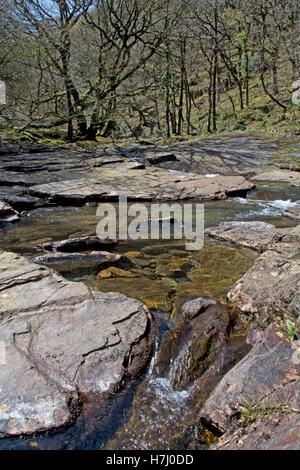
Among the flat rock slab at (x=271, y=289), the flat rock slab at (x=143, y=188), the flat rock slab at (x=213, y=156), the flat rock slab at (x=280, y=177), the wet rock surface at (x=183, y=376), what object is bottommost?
the wet rock surface at (x=183, y=376)

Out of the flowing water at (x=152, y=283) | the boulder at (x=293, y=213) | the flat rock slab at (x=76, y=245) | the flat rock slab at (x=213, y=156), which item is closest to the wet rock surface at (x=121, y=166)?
the flat rock slab at (x=213, y=156)

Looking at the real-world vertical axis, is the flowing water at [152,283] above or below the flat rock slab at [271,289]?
below

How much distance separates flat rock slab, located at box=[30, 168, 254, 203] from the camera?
7410 millimetres

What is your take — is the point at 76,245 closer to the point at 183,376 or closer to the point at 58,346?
the point at 58,346

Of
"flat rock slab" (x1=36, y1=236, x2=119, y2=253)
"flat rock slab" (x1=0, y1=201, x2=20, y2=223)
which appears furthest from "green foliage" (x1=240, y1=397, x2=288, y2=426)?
"flat rock slab" (x1=0, y1=201, x2=20, y2=223)

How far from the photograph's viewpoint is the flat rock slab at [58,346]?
2.03 m

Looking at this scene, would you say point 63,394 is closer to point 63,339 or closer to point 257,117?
point 63,339

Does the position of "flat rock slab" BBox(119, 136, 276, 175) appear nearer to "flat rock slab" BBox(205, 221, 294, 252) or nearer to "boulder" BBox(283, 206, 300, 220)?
"boulder" BBox(283, 206, 300, 220)

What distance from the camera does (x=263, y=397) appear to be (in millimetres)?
1936

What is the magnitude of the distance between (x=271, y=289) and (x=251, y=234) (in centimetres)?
196

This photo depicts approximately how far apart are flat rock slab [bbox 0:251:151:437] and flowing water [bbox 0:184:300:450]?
110 mm

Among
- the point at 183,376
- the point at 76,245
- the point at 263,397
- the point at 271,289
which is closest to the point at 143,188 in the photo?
the point at 76,245

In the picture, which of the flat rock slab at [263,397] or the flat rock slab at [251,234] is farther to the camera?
the flat rock slab at [251,234]

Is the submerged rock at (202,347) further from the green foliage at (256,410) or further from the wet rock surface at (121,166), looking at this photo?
the wet rock surface at (121,166)
